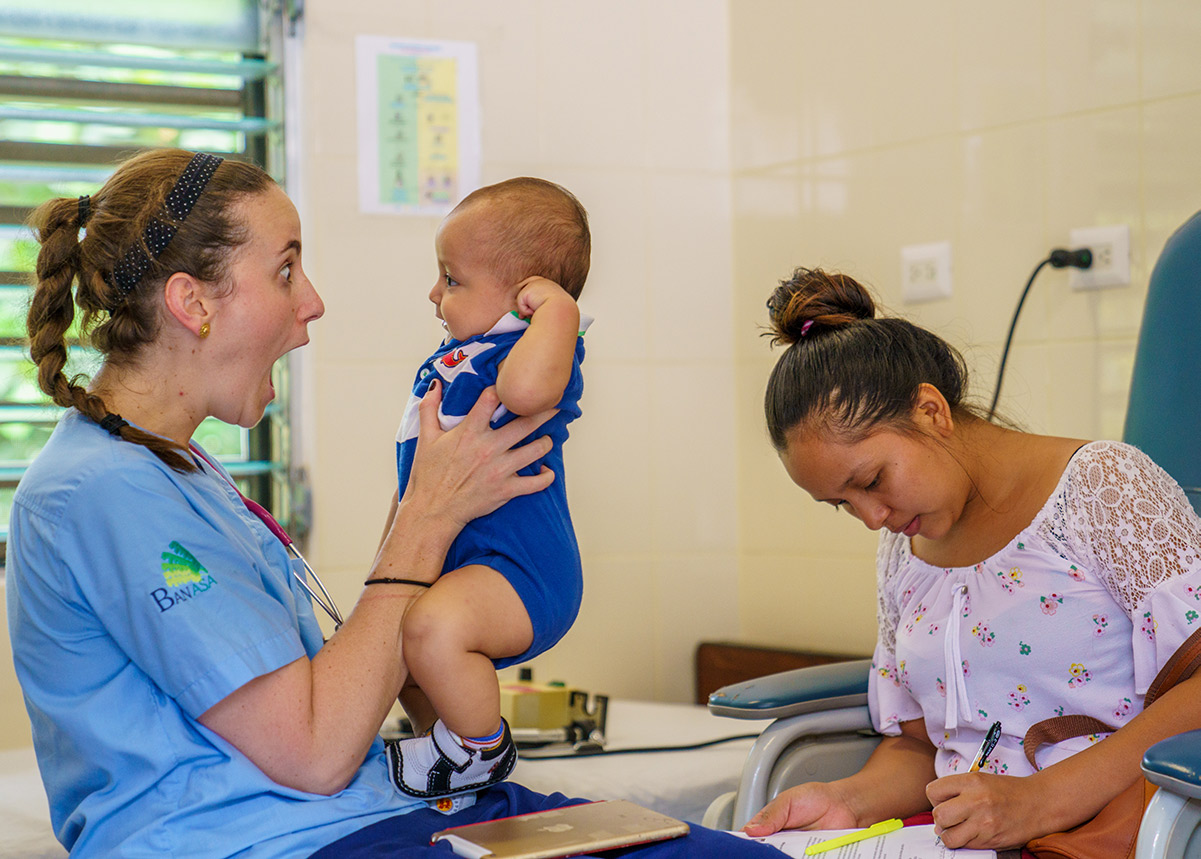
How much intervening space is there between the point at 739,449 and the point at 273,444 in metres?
1.10

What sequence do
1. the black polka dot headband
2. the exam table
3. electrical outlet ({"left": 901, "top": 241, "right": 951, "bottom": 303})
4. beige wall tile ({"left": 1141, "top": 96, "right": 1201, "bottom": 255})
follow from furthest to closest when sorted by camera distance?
electrical outlet ({"left": 901, "top": 241, "right": 951, "bottom": 303}) < beige wall tile ({"left": 1141, "top": 96, "right": 1201, "bottom": 255}) < the exam table < the black polka dot headband

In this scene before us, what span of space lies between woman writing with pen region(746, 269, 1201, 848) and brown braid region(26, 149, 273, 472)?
68cm

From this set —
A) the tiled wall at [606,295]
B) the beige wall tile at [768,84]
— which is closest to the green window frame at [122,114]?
the tiled wall at [606,295]

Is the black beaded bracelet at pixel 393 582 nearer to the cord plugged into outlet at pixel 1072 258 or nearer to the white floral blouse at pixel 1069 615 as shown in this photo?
the white floral blouse at pixel 1069 615

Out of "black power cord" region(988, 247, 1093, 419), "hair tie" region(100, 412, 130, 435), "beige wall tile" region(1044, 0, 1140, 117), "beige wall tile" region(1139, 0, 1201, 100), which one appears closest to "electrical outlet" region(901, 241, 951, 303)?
"black power cord" region(988, 247, 1093, 419)

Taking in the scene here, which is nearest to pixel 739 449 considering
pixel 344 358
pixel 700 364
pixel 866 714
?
pixel 700 364

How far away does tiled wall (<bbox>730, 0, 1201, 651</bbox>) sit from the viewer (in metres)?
2.11

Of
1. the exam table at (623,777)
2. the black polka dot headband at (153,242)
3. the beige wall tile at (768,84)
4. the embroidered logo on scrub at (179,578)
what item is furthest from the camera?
the beige wall tile at (768,84)

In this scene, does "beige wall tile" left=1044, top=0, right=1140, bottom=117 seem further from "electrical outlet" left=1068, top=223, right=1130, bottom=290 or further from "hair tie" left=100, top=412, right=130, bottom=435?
"hair tie" left=100, top=412, right=130, bottom=435

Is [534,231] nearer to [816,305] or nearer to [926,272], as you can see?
[816,305]

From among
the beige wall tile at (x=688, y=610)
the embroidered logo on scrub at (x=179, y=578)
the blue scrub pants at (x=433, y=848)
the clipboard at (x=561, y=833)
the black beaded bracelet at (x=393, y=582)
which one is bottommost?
the beige wall tile at (x=688, y=610)

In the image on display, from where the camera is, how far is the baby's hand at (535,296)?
1308 millimetres

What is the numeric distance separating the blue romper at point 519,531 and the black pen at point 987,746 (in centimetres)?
49

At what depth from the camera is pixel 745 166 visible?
2.80 m
